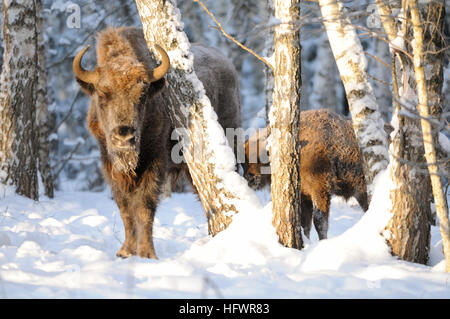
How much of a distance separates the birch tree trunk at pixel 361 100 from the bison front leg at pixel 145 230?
1939mm

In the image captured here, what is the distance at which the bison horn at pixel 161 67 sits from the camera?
4383 millimetres

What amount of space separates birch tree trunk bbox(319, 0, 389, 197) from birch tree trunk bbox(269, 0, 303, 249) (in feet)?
1.93

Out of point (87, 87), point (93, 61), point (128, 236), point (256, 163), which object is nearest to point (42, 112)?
point (93, 61)

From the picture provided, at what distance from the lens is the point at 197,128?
456cm

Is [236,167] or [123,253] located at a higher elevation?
[236,167]

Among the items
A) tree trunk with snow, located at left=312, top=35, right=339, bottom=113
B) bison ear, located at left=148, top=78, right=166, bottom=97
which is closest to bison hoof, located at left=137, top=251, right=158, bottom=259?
bison ear, located at left=148, top=78, right=166, bottom=97

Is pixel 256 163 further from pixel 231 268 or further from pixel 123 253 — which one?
pixel 231 268

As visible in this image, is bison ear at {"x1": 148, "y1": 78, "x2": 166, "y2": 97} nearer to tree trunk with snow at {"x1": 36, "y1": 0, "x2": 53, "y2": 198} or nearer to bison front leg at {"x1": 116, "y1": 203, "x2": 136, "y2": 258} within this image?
bison front leg at {"x1": 116, "y1": 203, "x2": 136, "y2": 258}

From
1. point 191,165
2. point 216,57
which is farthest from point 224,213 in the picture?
point 216,57

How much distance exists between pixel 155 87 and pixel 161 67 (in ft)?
0.88

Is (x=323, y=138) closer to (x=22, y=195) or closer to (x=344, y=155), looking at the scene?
(x=344, y=155)

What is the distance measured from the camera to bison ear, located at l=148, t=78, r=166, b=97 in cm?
466

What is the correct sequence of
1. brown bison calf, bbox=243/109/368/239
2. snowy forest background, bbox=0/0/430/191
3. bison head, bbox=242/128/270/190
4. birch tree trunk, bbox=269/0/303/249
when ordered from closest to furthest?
1. birch tree trunk, bbox=269/0/303/249
2. brown bison calf, bbox=243/109/368/239
3. bison head, bbox=242/128/270/190
4. snowy forest background, bbox=0/0/430/191

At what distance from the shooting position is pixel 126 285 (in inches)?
114
